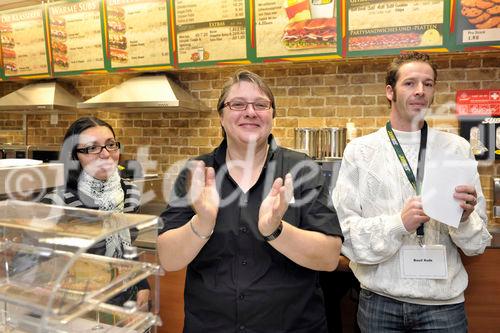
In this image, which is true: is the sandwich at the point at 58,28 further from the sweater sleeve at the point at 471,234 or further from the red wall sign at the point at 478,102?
the sweater sleeve at the point at 471,234

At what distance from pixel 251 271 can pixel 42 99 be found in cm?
353

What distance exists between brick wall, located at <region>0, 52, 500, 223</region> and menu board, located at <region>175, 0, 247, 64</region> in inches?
9.5

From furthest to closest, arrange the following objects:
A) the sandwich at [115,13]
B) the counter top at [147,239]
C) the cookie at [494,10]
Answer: the sandwich at [115,13]
the cookie at [494,10]
the counter top at [147,239]

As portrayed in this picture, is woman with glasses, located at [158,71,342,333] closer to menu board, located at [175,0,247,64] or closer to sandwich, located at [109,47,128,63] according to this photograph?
menu board, located at [175,0,247,64]

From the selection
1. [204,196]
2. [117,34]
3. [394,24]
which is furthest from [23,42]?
[204,196]

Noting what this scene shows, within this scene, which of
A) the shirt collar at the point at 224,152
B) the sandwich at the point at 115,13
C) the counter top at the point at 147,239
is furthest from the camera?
the sandwich at the point at 115,13

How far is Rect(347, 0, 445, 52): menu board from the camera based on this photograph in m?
2.69

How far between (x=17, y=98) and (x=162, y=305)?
2910 millimetres

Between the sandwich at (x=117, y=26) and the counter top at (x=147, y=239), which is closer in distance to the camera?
the counter top at (x=147, y=239)

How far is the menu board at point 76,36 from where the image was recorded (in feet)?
12.1

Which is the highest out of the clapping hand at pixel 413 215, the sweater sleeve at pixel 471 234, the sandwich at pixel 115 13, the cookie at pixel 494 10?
the sandwich at pixel 115 13

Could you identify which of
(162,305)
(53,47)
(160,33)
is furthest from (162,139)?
(162,305)

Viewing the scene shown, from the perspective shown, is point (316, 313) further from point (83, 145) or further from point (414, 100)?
point (83, 145)

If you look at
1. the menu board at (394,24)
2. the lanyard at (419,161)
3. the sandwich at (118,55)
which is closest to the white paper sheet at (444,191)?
the lanyard at (419,161)
